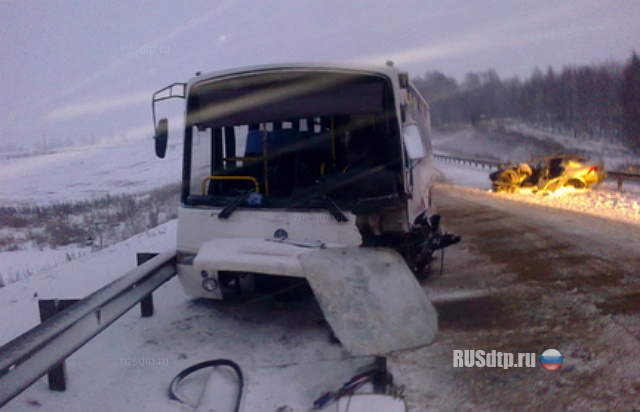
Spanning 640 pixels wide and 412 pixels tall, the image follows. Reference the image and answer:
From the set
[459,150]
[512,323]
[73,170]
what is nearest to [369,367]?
[512,323]

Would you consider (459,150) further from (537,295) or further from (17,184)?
(537,295)

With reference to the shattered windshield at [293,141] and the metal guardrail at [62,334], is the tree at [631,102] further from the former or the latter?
the metal guardrail at [62,334]

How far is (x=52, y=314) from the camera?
4.46 m

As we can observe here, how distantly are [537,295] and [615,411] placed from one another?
9.48ft

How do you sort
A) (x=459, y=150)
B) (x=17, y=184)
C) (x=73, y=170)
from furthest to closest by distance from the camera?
(x=459, y=150), (x=73, y=170), (x=17, y=184)

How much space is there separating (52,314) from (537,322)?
176 inches

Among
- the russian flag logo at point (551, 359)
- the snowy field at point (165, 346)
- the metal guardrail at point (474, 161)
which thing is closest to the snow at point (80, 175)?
the snowy field at point (165, 346)

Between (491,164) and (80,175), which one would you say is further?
(491,164)

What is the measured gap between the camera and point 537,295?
6.45 metres

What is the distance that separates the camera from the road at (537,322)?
4023mm

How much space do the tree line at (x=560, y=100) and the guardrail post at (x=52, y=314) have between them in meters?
35.5

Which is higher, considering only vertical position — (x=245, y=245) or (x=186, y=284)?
(x=245, y=245)

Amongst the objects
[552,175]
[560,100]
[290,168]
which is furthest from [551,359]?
[560,100]

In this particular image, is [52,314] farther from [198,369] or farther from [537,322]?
[537,322]
